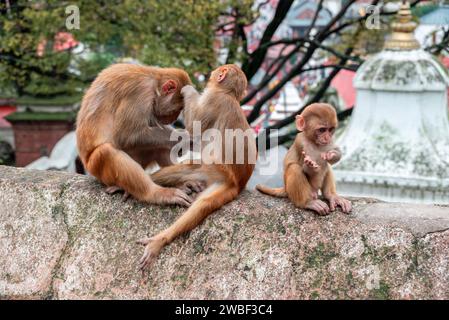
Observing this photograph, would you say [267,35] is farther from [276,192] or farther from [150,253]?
[150,253]

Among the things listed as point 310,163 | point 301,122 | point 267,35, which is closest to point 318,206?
point 310,163

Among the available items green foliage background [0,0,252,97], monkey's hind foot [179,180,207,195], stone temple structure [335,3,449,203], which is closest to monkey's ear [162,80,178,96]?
monkey's hind foot [179,180,207,195]

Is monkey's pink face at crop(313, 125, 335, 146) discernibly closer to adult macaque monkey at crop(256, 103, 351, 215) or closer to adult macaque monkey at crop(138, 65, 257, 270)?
adult macaque monkey at crop(256, 103, 351, 215)

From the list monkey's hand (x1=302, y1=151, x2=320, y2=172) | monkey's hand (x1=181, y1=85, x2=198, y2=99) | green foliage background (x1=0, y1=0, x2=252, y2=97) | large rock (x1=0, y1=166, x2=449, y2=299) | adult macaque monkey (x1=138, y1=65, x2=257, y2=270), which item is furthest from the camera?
green foliage background (x1=0, y1=0, x2=252, y2=97)

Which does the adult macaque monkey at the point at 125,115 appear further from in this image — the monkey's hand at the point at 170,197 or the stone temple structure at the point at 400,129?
the stone temple structure at the point at 400,129

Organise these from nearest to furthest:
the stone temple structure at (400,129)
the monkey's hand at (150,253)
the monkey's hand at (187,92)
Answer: the monkey's hand at (150,253) < the monkey's hand at (187,92) < the stone temple structure at (400,129)

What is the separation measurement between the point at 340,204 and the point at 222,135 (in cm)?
66

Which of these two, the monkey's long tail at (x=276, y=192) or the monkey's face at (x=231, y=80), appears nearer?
the monkey's long tail at (x=276, y=192)

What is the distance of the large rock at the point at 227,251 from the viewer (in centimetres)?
286

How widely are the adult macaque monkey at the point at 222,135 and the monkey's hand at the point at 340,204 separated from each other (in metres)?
0.43

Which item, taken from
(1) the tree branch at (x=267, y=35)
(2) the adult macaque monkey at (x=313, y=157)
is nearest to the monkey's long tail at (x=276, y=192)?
(2) the adult macaque monkey at (x=313, y=157)

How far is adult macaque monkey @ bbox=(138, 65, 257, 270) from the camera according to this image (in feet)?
11.1

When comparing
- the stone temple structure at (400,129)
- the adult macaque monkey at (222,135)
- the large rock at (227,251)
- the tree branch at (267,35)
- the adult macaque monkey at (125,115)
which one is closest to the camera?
the large rock at (227,251)

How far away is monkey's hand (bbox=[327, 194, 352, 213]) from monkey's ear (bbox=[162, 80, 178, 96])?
0.95m
